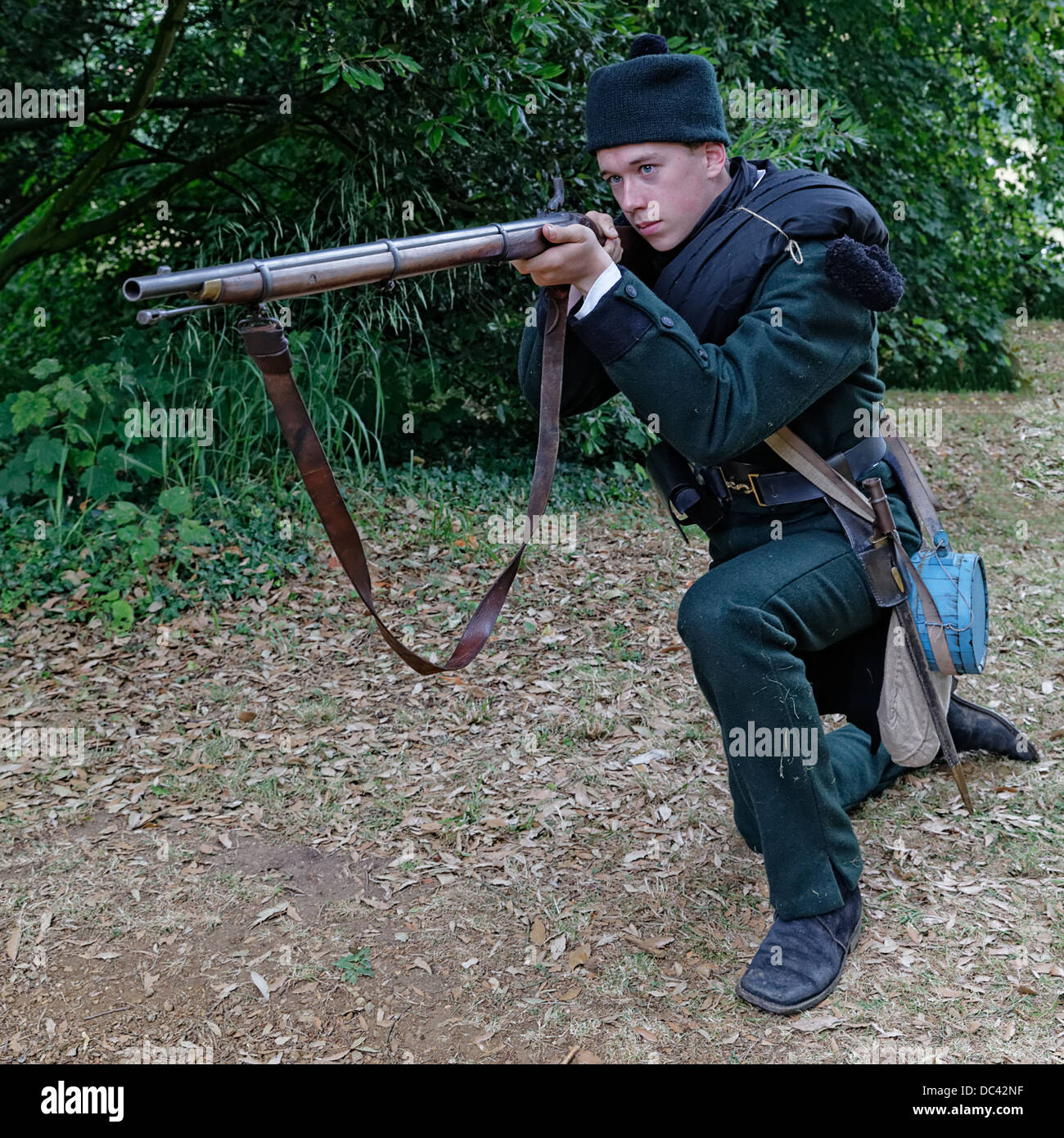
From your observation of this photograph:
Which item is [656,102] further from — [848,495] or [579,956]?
[579,956]

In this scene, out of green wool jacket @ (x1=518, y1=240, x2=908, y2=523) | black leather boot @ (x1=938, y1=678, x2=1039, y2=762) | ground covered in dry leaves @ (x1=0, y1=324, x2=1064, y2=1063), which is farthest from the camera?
black leather boot @ (x1=938, y1=678, x2=1039, y2=762)

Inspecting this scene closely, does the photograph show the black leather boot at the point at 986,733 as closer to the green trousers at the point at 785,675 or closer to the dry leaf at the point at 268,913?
the green trousers at the point at 785,675

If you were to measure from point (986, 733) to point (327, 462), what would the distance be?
2.71 metres

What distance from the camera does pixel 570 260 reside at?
111 inches

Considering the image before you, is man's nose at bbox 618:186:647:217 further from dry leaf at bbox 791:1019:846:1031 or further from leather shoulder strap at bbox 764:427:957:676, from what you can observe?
dry leaf at bbox 791:1019:846:1031

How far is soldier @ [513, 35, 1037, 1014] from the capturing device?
282 cm

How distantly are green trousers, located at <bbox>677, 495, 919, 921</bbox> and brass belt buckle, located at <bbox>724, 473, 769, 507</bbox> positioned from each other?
0.07m

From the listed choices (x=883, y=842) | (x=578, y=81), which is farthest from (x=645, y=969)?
(x=578, y=81)

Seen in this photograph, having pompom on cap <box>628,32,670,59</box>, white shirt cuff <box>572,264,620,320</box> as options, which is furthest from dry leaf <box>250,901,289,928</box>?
pompom on cap <box>628,32,670,59</box>

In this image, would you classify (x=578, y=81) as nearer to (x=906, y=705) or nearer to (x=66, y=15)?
(x=66, y=15)

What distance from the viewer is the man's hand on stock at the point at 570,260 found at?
2.82 metres

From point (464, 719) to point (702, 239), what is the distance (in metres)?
2.32

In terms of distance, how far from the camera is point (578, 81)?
612 centimetres

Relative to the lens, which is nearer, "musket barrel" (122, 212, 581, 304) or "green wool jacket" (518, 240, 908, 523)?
"musket barrel" (122, 212, 581, 304)
